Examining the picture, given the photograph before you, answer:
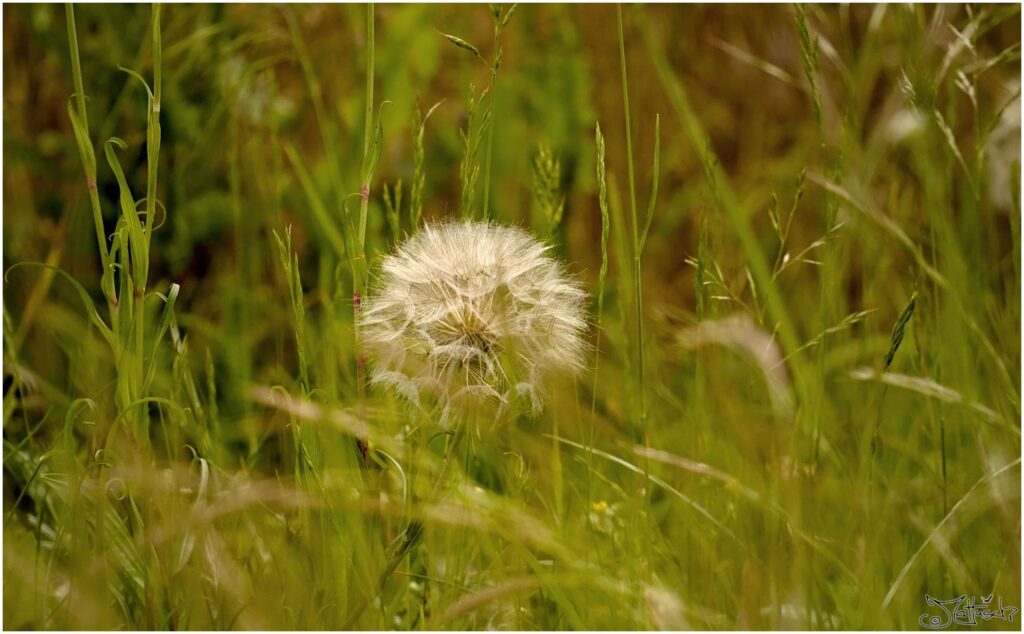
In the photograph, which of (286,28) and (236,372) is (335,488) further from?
(286,28)

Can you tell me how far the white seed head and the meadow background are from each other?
0.06m

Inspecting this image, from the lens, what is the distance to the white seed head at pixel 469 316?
1.26m

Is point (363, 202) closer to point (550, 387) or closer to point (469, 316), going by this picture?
point (469, 316)

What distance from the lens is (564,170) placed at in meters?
3.32

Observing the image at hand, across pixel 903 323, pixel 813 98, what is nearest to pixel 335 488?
pixel 903 323

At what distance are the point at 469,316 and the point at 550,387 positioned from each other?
5.6 inches

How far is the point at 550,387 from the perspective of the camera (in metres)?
1.33

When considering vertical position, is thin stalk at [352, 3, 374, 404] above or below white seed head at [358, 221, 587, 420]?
above

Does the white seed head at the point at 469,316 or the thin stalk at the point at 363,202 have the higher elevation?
the thin stalk at the point at 363,202

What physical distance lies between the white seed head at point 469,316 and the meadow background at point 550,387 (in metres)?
0.06

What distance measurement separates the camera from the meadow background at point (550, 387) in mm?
1168

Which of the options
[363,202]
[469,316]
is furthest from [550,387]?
[363,202]

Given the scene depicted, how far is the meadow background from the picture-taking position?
1.17 m

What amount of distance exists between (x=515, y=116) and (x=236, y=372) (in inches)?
55.5
